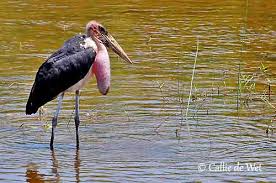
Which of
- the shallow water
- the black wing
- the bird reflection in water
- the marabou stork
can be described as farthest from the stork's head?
the bird reflection in water

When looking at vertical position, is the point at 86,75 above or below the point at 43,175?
above

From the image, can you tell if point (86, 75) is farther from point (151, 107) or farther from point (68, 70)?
point (151, 107)

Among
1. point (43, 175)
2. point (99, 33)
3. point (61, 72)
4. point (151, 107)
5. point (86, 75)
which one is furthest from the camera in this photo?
point (151, 107)

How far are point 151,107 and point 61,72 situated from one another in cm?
165

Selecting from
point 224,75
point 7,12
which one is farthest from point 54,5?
point 224,75

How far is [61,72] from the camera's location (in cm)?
880

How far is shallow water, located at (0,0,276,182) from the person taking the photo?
8.06 meters

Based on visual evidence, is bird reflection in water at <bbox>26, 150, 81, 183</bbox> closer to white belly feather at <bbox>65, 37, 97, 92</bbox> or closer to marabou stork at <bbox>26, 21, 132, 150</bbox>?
marabou stork at <bbox>26, 21, 132, 150</bbox>

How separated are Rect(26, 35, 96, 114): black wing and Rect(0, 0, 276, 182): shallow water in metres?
0.47

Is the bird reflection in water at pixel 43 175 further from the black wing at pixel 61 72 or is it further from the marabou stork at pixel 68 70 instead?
the black wing at pixel 61 72

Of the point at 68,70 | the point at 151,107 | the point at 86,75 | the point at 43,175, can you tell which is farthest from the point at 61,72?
the point at 151,107

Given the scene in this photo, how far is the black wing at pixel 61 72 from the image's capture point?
8805 mm

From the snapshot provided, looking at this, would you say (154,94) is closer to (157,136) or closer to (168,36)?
(157,136)

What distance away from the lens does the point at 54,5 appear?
1788 cm
